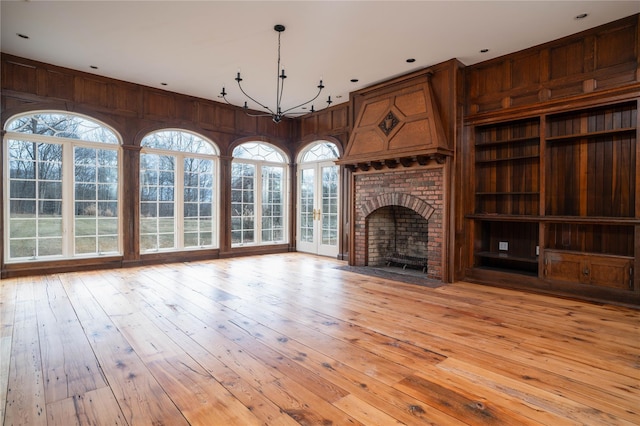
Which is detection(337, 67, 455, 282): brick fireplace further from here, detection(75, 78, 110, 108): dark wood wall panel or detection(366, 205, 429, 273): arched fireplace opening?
detection(75, 78, 110, 108): dark wood wall panel

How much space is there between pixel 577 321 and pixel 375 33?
13.2ft

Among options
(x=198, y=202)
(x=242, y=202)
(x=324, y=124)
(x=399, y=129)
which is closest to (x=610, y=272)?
(x=399, y=129)

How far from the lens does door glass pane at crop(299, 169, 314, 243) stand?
8.18m

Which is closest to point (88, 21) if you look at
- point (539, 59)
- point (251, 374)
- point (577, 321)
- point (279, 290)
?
point (279, 290)

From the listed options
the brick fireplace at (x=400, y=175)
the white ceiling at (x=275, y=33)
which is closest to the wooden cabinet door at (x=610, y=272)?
the brick fireplace at (x=400, y=175)

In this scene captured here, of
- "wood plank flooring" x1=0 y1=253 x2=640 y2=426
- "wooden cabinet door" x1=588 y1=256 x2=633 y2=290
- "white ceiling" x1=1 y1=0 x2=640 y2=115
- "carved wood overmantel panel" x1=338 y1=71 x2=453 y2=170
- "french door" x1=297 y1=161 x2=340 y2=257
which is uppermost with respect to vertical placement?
"white ceiling" x1=1 y1=0 x2=640 y2=115

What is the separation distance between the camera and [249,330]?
314 cm

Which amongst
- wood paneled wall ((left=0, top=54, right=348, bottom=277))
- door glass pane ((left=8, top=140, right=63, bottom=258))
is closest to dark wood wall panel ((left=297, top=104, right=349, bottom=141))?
wood paneled wall ((left=0, top=54, right=348, bottom=277))

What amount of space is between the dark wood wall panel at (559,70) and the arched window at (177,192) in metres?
5.29

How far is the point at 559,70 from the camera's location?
4.49 m

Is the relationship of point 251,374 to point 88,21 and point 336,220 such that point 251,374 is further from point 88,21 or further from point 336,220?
point 336,220

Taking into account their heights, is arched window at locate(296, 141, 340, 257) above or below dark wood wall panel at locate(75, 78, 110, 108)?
below

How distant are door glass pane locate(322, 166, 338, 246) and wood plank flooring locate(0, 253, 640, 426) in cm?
313

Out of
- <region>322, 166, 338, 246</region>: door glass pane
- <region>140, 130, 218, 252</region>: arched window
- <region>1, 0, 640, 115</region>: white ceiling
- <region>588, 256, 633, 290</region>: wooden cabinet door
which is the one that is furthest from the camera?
<region>322, 166, 338, 246</region>: door glass pane
